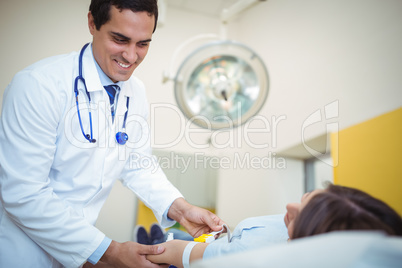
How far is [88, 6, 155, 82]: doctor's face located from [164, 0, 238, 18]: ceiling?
2.27 m

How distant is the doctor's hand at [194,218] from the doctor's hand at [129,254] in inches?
8.8

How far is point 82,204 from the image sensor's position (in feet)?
3.72

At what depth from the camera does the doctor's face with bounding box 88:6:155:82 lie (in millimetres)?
1120

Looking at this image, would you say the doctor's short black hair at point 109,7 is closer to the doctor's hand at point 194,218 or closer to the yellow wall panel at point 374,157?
the doctor's hand at point 194,218

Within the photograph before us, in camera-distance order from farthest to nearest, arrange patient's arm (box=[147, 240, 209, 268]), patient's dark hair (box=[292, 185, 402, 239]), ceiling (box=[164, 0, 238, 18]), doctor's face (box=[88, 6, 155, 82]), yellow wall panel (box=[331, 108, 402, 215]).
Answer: ceiling (box=[164, 0, 238, 18]) → yellow wall panel (box=[331, 108, 402, 215]) → doctor's face (box=[88, 6, 155, 82]) → patient's arm (box=[147, 240, 209, 268]) → patient's dark hair (box=[292, 185, 402, 239])

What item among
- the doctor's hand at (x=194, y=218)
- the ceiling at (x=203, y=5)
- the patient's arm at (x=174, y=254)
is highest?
the ceiling at (x=203, y=5)

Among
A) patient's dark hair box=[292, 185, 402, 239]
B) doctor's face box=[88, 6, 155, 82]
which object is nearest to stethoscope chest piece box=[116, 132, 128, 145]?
doctor's face box=[88, 6, 155, 82]

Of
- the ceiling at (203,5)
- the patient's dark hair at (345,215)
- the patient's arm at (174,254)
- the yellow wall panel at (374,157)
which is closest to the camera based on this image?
the patient's dark hair at (345,215)

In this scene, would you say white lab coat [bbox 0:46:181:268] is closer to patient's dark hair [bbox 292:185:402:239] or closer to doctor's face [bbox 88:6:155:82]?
doctor's face [bbox 88:6:155:82]

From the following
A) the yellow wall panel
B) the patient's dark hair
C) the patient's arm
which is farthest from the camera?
Result: the yellow wall panel

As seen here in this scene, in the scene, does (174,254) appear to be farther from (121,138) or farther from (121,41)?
(121,41)

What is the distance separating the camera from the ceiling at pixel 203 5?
10.9 ft

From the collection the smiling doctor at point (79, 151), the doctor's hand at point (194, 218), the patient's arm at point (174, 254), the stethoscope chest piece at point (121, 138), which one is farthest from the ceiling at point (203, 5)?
the patient's arm at point (174, 254)

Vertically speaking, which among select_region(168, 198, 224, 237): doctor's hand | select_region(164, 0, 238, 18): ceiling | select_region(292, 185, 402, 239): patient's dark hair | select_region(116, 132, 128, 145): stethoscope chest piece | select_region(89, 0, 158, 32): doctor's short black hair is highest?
select_region(164, 0, 238, 18): ceiling
